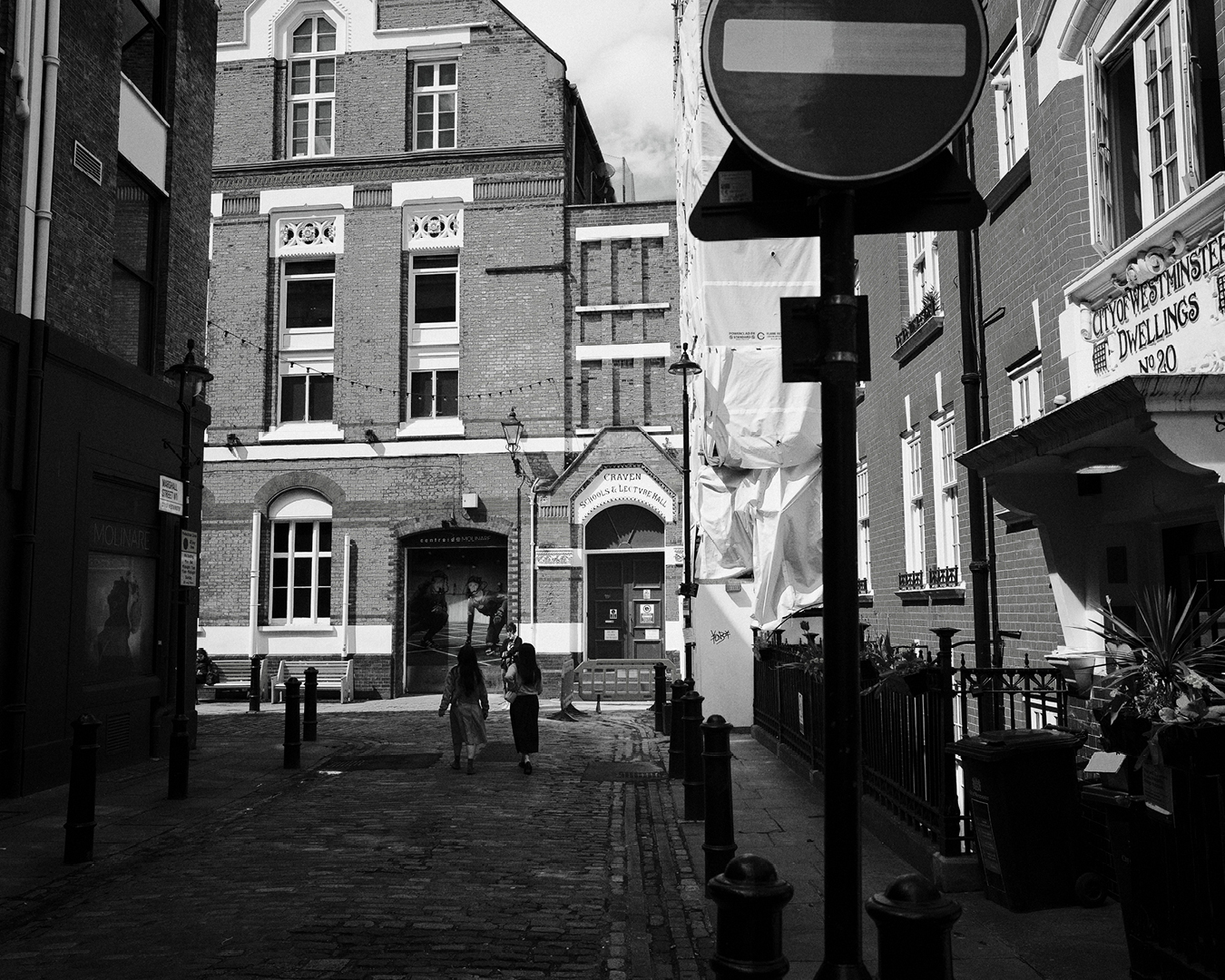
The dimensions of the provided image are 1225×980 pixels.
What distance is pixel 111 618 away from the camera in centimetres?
1354

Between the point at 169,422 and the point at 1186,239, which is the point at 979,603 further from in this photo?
the point at 169,422

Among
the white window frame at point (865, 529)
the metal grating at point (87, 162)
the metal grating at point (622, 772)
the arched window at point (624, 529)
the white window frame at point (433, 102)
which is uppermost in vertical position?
the white window frame at point (433, 102)

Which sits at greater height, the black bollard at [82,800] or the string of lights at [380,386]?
the string of lights at [380,386]

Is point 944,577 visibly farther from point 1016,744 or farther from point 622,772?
point 1016,744

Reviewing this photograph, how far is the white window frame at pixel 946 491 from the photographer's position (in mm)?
11312

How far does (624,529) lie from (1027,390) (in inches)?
691

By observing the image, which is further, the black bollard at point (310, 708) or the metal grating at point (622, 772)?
the black bollard at point (310, 708)

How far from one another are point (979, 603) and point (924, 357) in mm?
3239

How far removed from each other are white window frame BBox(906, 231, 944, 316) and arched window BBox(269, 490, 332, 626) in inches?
697

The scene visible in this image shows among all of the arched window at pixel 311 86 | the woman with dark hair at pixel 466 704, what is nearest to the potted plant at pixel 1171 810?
the woman with dark hair at pixel 466 704

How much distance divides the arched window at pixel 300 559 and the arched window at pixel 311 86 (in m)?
8.96

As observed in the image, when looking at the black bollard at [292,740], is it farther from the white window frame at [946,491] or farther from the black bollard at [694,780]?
the white window frame at [946,491]

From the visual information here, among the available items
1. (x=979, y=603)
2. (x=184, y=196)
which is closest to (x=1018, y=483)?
(x=979, y=603)

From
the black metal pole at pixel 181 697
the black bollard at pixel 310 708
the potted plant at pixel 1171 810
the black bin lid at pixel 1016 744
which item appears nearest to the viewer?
the potted plant at pixel 1171 810
